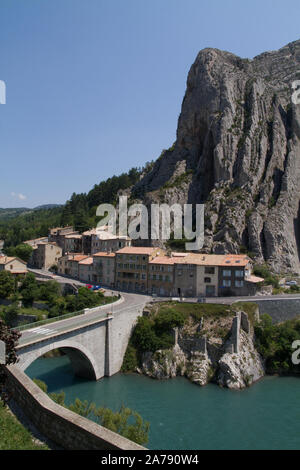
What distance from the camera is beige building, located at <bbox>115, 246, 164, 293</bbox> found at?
54606 mm

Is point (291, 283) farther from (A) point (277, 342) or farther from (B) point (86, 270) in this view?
(B) point (86, 270)

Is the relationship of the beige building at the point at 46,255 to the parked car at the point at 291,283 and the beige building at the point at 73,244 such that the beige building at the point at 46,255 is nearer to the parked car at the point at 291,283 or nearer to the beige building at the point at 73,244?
the beige building at the point at 73,244

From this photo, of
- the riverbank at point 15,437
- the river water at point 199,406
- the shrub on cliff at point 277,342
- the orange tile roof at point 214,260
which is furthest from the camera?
the orange tile roof at point 214,260

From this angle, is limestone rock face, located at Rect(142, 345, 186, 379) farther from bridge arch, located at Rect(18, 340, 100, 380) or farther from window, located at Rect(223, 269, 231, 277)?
window, located at Rect(223, 269, 231, 277)

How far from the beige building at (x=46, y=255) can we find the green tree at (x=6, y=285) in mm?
16871

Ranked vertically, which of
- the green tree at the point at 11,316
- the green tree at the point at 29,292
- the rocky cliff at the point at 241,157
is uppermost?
the rocky cliff at the point at 241,157

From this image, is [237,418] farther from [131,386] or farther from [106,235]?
[106,235]

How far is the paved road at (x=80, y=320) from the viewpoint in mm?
29508

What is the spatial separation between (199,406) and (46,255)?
175ft

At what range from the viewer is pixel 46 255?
246 feet

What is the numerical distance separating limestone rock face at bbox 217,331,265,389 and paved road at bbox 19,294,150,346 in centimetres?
1299

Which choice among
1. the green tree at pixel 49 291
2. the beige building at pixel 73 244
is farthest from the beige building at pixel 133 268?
Result: the beige building at pixel 73 244
